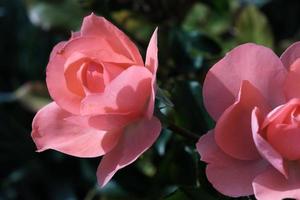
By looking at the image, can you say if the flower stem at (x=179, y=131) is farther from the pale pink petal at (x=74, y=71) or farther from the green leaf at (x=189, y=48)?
the green leaf at (x=189, y=48)

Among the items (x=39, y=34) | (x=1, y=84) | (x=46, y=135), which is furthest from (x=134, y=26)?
(x=46, y=135)

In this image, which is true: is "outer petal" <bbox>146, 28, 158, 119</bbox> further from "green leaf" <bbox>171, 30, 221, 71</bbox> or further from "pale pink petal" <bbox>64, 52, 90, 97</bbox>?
"green leaf" <bbox>171, 30, 221, 71</bbox>

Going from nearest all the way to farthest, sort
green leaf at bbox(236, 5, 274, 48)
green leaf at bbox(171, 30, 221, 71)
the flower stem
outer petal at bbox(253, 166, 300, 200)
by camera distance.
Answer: outer petal at bbox(253, 166, 300, 200) < the flower stem < green leaf at bbox(171, 30, 221, 71) < green leaf at bbox(236, 5, 274, 48)

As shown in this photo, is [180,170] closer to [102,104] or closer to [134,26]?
[102,104]

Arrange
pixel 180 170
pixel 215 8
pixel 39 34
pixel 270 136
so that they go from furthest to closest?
pixel 39 34 → pixel 215 8 → pixel 180 170 → pixel 270 136

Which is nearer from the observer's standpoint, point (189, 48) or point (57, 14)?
point (189, 48)

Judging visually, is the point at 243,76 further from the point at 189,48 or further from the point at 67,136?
the point at 189,48

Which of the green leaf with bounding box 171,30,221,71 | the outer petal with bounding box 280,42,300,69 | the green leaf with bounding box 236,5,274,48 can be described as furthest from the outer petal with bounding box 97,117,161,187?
the green leaf with bounding box 236,5,274,48

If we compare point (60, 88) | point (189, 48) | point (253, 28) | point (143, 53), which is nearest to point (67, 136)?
point (60, 88)
